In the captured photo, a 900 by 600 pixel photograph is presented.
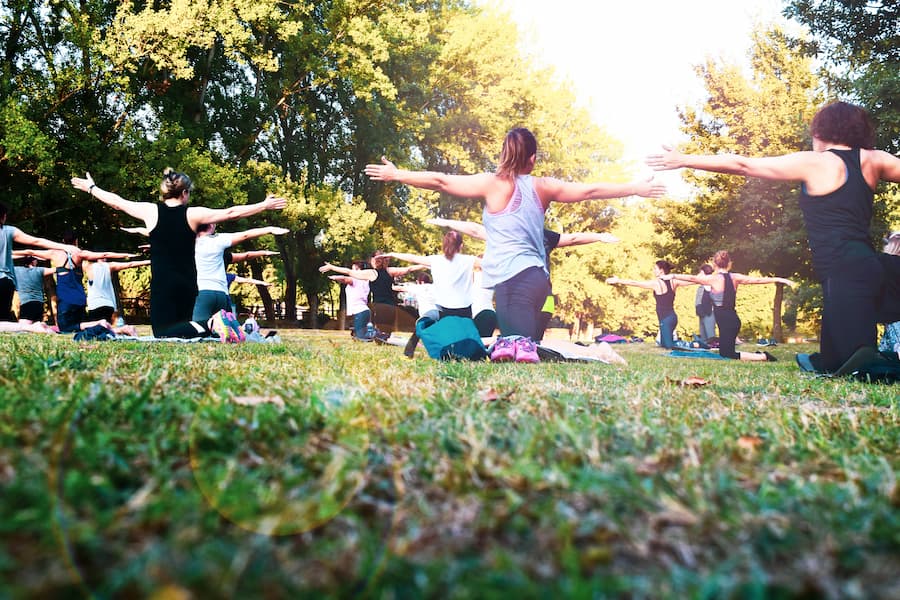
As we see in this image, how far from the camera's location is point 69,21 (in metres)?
20.8

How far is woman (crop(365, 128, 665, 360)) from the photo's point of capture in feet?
23.2

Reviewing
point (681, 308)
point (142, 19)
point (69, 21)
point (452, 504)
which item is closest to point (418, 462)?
point (452, 504)

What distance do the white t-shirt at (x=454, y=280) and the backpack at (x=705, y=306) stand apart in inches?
374

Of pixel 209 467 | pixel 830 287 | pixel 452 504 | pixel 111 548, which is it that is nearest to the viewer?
pixel 111 548

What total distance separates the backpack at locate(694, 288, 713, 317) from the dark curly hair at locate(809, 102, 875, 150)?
498 inches

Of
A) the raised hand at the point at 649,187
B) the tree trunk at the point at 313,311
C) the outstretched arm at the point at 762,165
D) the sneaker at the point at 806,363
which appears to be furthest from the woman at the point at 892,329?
the tree trunk at the point at 313,311

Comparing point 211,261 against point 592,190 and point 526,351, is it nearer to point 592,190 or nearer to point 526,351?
point 526,351

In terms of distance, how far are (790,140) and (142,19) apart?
85.6ft

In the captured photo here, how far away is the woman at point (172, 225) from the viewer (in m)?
8.12

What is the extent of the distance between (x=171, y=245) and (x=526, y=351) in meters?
4.66

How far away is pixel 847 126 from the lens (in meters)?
6.03

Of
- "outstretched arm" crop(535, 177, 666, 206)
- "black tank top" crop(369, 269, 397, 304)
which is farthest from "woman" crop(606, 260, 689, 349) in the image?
"outstretched arm" crop(535, 177, 666, 206)

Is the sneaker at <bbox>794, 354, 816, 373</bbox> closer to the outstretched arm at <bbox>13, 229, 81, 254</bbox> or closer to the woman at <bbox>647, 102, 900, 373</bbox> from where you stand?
the woman at <bbox>647, 102, 900, 373</bbox>

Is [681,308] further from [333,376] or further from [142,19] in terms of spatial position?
[333,376]
